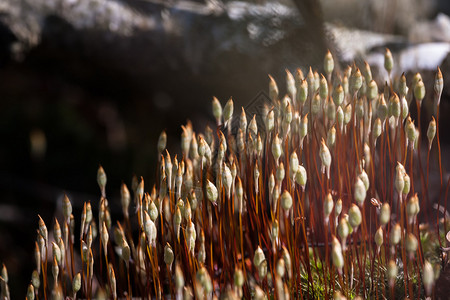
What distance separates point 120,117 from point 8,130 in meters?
0.55

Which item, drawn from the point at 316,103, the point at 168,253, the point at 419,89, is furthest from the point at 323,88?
the point at 168,253

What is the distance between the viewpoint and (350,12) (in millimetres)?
1775

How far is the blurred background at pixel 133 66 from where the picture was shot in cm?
140

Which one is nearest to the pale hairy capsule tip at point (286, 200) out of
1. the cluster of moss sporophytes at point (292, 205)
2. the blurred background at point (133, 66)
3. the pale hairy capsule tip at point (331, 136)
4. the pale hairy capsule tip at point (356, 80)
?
the cluster of moss sporophytes at point (292, 205)

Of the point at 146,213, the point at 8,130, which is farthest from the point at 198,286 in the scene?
the point at 8,130

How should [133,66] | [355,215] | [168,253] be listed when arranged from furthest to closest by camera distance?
[133,66]
[168,253]
[355,215]

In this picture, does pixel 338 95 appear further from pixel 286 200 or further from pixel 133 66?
pixel 133 66

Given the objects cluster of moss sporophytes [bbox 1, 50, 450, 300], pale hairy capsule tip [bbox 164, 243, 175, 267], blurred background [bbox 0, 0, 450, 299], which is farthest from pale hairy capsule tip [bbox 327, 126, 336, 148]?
blurred background [bbox 0, 0, 450, 299]

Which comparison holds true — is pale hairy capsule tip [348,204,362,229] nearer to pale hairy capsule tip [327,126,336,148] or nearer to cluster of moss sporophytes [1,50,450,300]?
cluster of moss sporophytes [1,50,450,300]

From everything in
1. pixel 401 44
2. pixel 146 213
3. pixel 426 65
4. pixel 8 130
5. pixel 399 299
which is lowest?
pixel 399 299

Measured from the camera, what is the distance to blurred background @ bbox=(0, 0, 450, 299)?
140cm

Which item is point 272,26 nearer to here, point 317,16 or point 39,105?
point 317,16

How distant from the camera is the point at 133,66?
1720mm

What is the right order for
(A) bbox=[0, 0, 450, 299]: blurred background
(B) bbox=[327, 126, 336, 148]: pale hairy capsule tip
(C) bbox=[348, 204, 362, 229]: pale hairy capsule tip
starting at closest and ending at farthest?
1. (C) bbox=[348, 204, 362, 229]: pale hairy capsule tip
2. (B) bbox=[327, 126, 336, 148]: pale hairy capsule tip
3. (A) bbox=[0, 0, 450, 299]: blurred background
